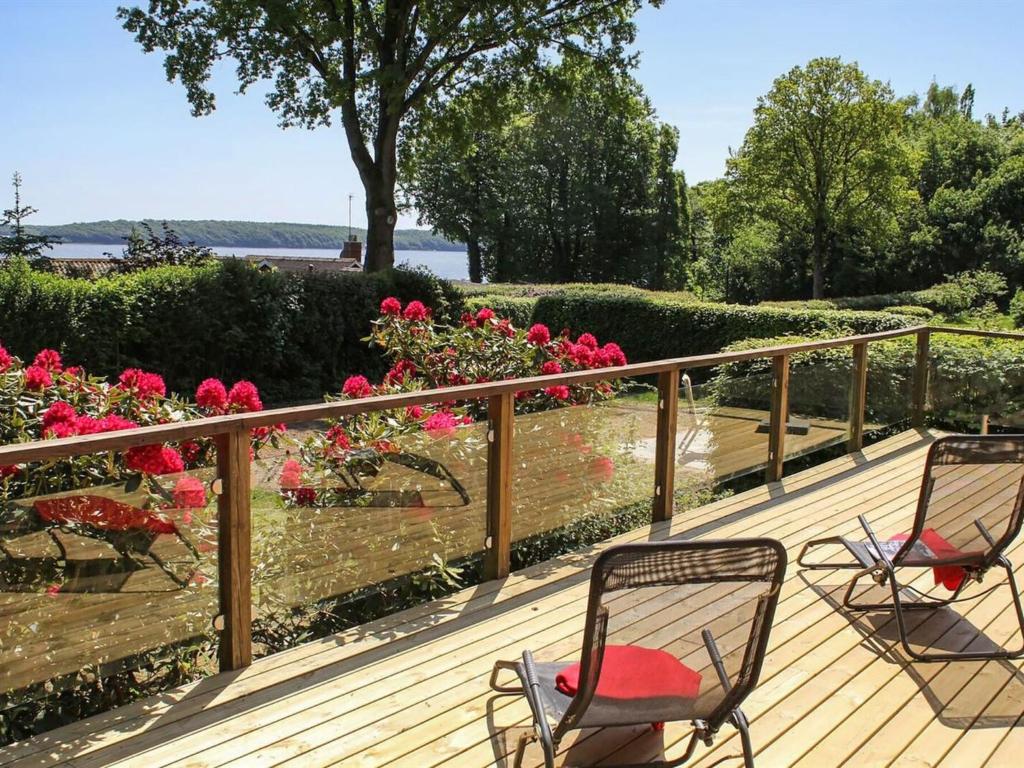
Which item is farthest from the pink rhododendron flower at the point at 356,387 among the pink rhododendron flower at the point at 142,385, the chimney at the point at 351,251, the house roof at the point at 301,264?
the chimney at the point at 351,251

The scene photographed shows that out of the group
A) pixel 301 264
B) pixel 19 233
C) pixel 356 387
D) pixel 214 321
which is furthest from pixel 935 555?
pixel 301 264

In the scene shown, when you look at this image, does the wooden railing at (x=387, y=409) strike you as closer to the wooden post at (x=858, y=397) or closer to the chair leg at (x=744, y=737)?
the wooden post at (x=858, y=397)

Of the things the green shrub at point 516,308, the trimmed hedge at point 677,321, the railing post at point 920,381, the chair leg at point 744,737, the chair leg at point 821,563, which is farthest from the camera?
the green shrub at point 516,308

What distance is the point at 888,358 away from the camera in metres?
7.95

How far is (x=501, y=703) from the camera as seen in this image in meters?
3.02

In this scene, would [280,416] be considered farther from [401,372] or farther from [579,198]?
[579,198]

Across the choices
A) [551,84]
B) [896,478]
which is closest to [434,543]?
[896,478]

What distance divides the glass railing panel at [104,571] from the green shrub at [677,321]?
10989 millimetres

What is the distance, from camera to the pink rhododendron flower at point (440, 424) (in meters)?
3.93

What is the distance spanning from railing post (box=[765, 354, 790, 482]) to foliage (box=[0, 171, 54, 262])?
15399 millimetres

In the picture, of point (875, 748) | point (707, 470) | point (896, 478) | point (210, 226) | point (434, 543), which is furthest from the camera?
point (210, 226)

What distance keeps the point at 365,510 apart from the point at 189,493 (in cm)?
80

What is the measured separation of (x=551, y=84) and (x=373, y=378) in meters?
9.51

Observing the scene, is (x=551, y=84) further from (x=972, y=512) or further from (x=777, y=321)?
(x=972, y=512)
